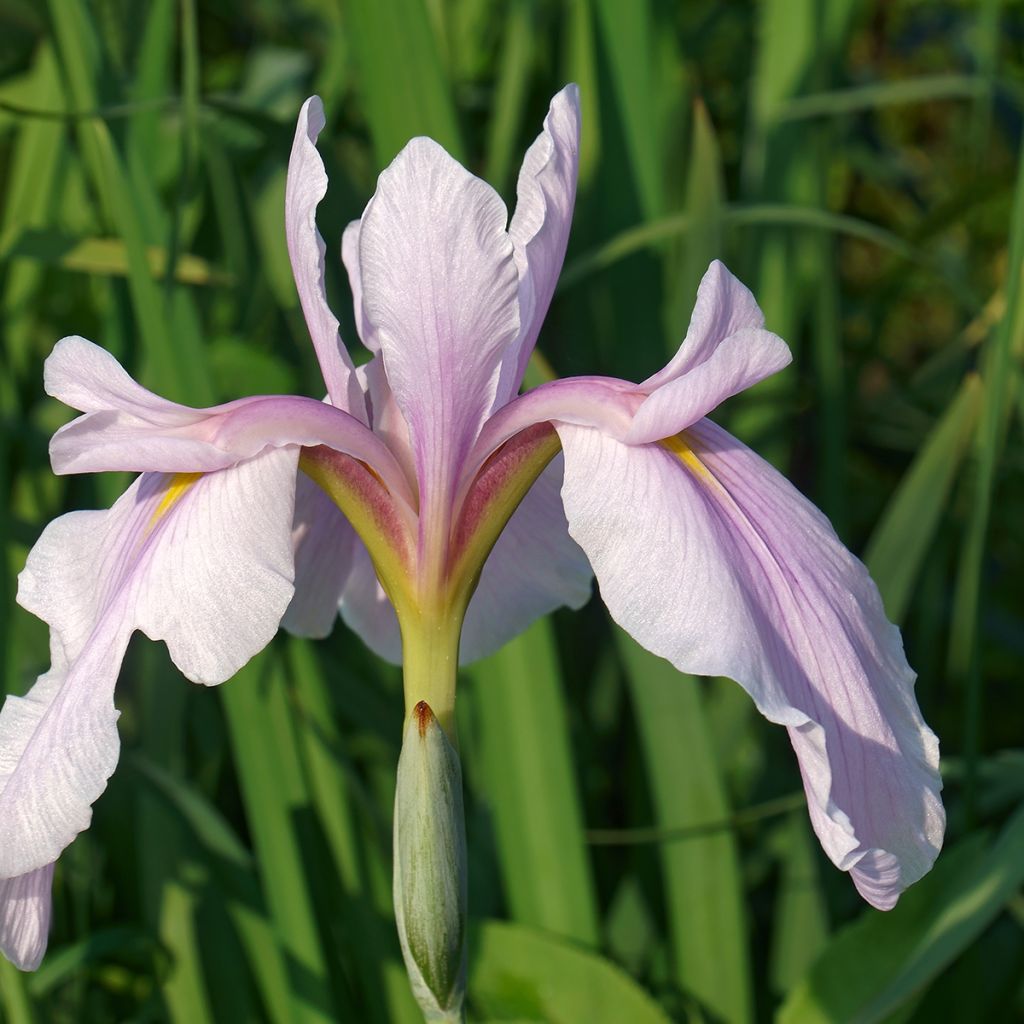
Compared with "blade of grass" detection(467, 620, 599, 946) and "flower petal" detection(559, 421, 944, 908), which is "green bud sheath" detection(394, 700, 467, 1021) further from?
"blade of grass" detection(467, 620, 599, 946)

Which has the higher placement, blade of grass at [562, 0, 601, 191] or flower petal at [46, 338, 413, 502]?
blade of grass at [562, 0, 601, 191]

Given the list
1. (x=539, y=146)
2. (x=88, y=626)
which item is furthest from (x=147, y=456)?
(x=539, y=146)

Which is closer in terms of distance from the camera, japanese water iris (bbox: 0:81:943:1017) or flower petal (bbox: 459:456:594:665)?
japanese water iris (bbox: 0:81:943:1017)

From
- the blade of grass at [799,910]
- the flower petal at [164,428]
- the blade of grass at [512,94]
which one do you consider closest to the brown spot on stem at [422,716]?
the flower petal at [164,428]

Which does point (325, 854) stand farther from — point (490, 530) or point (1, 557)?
point (490, 530)

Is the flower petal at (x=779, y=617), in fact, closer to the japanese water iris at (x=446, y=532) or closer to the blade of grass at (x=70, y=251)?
the japanese water iris at (x=446, y=532)

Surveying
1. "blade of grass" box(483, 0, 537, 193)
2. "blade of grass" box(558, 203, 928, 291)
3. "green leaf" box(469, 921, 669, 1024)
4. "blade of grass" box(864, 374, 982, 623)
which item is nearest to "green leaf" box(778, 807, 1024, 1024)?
"green leaf" box(469, 921, 669, 1024)

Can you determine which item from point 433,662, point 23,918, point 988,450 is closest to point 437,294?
point 433,662

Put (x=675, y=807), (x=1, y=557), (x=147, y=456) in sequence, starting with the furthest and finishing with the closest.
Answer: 1. (x=675, y=807)
2. (x=1, y=557)
3. (x=147, y=456)
